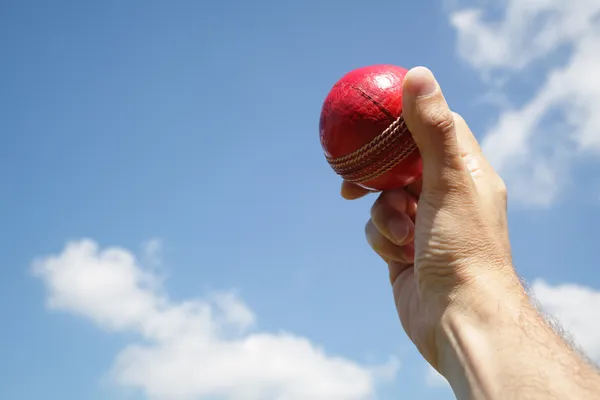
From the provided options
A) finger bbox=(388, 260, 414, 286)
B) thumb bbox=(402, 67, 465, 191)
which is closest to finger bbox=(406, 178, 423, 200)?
finger bbox=(388, 260, 414, 286)

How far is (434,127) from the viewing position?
12.0 feet

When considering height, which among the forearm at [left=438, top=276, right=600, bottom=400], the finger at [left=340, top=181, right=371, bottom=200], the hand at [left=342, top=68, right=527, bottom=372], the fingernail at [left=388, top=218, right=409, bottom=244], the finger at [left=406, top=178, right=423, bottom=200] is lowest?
the forearm at [left=438, top=276, right=600, bottom=400]

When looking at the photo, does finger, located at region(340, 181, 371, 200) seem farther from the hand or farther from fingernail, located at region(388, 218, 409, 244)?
the hand

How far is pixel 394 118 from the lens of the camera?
414 centimetres

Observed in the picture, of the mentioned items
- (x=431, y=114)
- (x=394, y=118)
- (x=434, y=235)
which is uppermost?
(x=394, y=118)

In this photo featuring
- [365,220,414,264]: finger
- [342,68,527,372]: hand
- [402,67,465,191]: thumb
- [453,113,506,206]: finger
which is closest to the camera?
[342,68,527,372]: hand

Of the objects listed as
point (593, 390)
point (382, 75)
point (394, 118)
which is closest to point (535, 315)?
point (593, 390)

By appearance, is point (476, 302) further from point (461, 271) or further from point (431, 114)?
point (431, 114)

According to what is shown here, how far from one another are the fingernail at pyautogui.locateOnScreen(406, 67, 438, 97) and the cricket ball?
44 cm

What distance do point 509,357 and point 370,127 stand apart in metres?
1.88

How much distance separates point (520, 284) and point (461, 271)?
42 centimetres

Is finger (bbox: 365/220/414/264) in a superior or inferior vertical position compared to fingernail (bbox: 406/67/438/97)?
inferior

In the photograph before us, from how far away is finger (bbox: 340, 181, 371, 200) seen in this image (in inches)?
195

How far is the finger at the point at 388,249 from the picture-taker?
4734 millimetres
